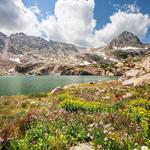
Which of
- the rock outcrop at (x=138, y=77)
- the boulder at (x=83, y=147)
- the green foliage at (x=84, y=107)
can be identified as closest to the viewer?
the boulder at (x=83, y=147)

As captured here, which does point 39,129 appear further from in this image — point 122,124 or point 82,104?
point 82,104

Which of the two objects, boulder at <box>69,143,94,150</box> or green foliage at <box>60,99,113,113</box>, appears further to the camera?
green foliage at <box>60,99,113,113</box>

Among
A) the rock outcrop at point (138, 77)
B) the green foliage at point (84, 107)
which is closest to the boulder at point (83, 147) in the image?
the green foliage at point (84, 107)

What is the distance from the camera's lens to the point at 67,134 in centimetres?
1062

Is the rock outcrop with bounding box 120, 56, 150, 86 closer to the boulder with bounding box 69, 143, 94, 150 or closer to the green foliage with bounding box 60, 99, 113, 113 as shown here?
the green foliage with bounding box 60, 99, 113, 113

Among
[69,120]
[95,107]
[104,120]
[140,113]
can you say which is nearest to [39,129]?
[69,120]

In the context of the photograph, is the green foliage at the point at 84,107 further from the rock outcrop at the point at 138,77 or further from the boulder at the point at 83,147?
the rock outcrop at the point at 138,77

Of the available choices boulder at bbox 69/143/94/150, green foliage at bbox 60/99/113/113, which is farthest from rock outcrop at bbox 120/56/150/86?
boulder at bbox 69/143/94/150

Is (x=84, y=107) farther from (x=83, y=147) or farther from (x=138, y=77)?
(x=138, y=77)

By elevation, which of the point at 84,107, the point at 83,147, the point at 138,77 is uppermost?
the point at 138,77

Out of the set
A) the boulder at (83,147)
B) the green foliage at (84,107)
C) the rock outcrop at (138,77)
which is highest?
the rock outcrop at (138,77)

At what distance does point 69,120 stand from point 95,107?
5380mm

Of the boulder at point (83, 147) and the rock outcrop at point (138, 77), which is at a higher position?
the rock outcrop at point (138, 77)

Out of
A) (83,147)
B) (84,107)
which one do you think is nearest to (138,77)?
A: (84,107)
